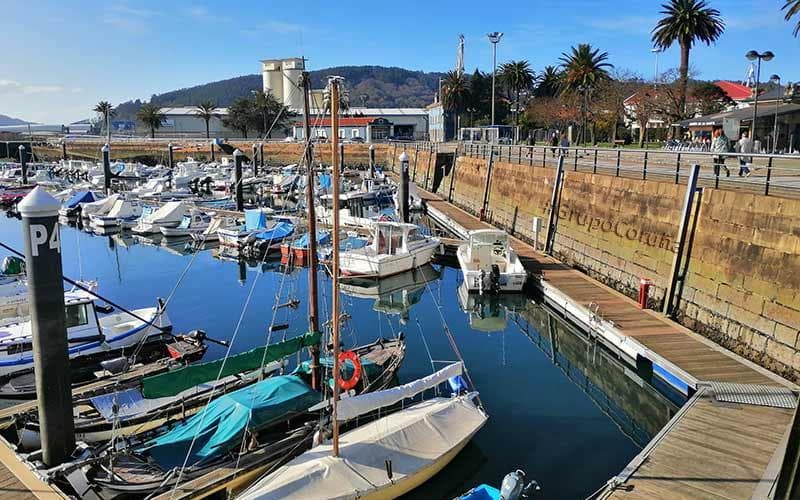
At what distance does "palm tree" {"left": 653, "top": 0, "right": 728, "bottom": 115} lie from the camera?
2157 inches

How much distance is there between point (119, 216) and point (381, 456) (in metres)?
43.4

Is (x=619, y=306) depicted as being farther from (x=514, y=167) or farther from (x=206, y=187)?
(x=206, y=187)

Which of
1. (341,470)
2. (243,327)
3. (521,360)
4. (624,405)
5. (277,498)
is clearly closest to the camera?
(277,498)

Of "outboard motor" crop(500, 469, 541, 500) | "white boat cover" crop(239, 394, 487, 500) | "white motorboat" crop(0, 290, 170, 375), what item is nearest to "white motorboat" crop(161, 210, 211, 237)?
"white motorboat" crop(0, 290, 170, 375)

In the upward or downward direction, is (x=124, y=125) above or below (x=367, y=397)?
above

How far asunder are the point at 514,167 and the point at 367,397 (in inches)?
1193

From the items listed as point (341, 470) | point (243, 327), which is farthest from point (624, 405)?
point (243, 327)

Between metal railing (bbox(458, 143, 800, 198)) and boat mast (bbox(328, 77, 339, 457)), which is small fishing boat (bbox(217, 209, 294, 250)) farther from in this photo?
boat mast (bbox(328, 77, 339, 457))

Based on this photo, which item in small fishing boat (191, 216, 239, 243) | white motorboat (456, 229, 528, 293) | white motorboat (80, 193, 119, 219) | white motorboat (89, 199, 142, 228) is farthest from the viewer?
white motorboat (80, 193, 119, 219)

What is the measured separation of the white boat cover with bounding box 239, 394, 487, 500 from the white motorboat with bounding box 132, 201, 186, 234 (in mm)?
35762

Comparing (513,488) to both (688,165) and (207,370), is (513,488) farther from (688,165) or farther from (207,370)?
(688,165)

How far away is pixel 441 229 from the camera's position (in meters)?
44.8

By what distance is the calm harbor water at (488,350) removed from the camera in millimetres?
13359

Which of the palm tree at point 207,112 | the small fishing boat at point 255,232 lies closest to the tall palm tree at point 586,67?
the small fishing boat at point 255,232
